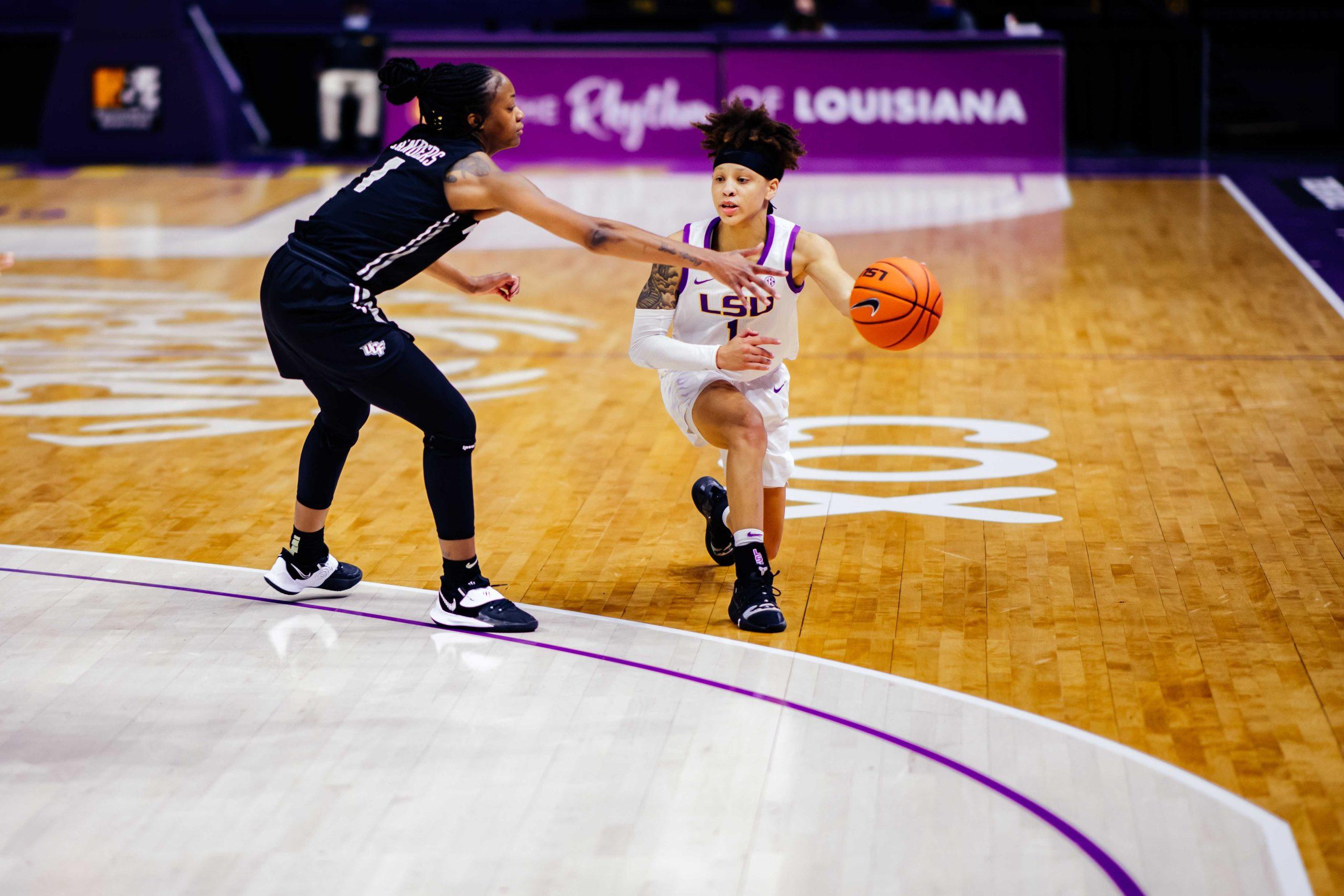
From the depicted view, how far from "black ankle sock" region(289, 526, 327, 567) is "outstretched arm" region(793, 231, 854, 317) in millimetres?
1781

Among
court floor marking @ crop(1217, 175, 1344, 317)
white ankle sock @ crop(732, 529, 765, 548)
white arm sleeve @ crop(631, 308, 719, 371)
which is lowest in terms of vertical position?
white ankle sock @ crop(732, 529, 765, 548)

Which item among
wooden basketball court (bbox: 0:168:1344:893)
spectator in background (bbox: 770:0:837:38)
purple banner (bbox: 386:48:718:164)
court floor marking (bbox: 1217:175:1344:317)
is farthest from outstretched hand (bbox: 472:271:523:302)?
spectator in background (bbox: 770:0:837:38)

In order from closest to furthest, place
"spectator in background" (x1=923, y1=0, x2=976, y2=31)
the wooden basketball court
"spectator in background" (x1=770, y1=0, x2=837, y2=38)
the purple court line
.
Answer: the purple court line
the wooden basketball court
"spectator in background" (x1=770, y1=0, x2=837, y2=38)
"spectator in background" (x1=923, y1=0, x2=976, y2=31)

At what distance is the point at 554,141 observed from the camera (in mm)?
16359

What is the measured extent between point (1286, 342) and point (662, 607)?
531 centimetres

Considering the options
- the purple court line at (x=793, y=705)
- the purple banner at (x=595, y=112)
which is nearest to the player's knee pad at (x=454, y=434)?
the purple court line at (x=793, y=705)

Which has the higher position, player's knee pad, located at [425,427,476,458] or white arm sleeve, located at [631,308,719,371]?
white arm sleeve, located at [631,308,719,371]

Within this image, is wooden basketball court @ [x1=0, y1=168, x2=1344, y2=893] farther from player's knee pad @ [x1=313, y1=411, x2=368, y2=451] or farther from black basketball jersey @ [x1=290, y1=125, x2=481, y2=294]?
black basketball jersey @ [x1=290, y1=125, x2=481, y2=294]

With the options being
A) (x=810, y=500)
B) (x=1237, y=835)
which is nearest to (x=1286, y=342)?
(x=810, y=500)

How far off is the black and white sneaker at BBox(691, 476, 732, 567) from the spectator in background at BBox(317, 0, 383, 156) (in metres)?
13.3

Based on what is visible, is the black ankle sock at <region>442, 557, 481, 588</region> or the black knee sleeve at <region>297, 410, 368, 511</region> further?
the black knee sleeve at <region>297, 410, 368, 511</region>

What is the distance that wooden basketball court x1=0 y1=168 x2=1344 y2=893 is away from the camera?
4520 millimetres

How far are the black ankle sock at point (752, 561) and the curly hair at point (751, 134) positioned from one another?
1.23m

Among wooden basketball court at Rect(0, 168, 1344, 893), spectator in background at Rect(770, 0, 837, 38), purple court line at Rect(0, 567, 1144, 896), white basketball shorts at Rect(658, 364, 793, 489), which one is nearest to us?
purple court line at Rect(0, 567, 1144, 896)
